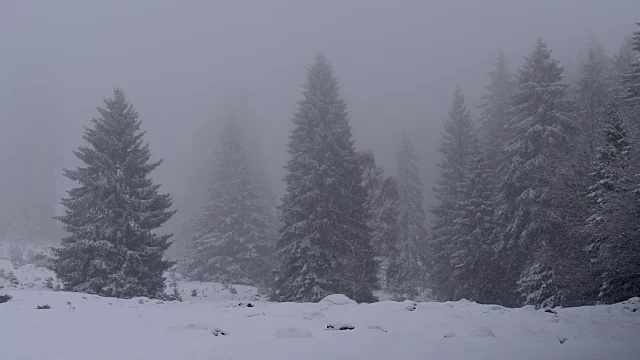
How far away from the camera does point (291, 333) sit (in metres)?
6.53

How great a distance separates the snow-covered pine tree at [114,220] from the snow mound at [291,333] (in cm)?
1224

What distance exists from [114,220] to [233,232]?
12.6 meters

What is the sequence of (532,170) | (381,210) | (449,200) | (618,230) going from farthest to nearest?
(449,200), (532,170), (381,210), (618,230)

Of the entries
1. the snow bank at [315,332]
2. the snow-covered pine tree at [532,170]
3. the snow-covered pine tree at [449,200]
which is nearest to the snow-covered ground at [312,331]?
the snow bank at [315,332]

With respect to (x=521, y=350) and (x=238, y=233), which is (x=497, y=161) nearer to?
(x=238, y=233)

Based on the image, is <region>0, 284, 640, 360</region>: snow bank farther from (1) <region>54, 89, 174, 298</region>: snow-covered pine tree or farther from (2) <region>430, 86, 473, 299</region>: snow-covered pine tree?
(2) <region>430, 86, 473, 299</region>: snow-covered pine tree

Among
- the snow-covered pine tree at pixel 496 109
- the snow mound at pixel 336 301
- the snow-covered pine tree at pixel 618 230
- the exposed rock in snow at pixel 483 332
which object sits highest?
the snow-covered pine tree at pixel 496 109

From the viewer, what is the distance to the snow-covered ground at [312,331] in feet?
17.9

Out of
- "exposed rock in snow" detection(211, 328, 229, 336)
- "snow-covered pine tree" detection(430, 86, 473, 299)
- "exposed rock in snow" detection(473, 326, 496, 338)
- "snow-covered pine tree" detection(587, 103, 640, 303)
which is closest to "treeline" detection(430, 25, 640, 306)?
"snow-covered pine tree" detection(587, 103, 640, 303)

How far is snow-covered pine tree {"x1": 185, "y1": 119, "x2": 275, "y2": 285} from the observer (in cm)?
2933

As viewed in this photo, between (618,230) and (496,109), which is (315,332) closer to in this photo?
(618,230)

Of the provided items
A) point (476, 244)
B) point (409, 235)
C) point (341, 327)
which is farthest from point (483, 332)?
point (409, 235)

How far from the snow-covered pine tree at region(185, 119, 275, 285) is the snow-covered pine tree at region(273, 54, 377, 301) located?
22.2ft

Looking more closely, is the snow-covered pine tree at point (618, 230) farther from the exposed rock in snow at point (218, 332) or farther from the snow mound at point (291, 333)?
the exposed rock in snow at point (218, 332)
